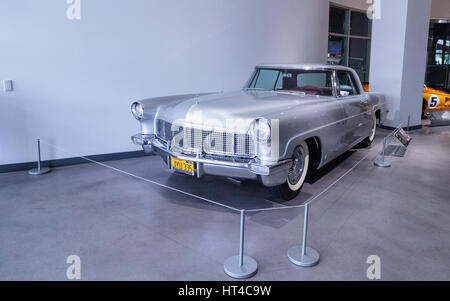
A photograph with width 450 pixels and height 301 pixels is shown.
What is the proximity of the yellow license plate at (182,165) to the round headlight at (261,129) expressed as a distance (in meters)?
0.65

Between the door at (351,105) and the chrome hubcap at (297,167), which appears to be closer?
the chrome hubcap at (297,167)

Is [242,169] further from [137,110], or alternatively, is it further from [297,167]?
[137,110]

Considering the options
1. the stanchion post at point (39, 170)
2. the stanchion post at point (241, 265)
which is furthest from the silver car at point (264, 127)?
the stanchion post at point (39, 170)

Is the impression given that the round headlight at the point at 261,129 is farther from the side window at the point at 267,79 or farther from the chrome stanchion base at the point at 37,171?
the chrome stanchion base at the point at 37,171

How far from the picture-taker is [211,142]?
327 centimetres

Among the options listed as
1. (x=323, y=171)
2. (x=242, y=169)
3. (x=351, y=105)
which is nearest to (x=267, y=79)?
(x=351, y=105)

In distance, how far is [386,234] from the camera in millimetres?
2975

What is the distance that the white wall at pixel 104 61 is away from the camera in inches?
180

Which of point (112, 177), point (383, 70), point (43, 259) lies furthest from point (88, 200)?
point (383, 70)

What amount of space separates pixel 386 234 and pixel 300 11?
6.19 m

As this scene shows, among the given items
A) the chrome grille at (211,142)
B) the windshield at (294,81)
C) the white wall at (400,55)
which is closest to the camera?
the chrome grille at (211,142)

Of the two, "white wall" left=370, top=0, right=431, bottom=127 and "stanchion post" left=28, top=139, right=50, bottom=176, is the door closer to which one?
"white wall" left=370, top=0, right=431, bottom=127

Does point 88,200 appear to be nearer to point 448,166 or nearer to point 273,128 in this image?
point 273,128

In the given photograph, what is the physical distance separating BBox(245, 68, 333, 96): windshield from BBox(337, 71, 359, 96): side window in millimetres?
187
